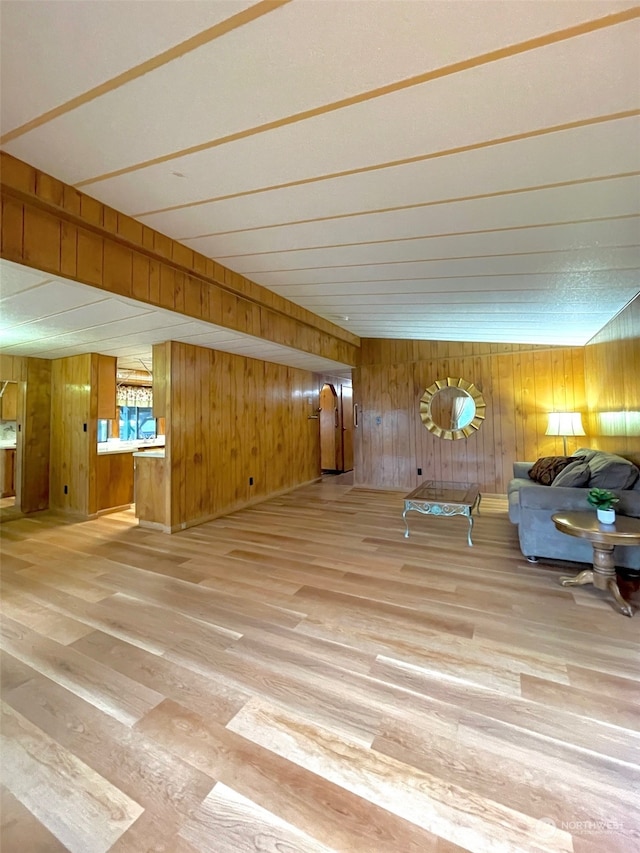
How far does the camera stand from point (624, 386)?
10.3 ft

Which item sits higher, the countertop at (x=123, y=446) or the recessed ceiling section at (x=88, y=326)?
the recessed ceiling section at (x=88, y=326)

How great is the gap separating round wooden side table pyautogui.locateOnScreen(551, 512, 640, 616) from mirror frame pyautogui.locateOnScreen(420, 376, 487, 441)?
288 centimetres

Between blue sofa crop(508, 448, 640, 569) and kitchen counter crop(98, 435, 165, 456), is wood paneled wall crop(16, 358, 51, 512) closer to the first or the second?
kitchen counter crop(98, 435, 165, 456)

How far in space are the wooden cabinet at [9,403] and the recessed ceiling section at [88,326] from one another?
127 centimetres

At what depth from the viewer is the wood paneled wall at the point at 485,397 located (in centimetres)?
491

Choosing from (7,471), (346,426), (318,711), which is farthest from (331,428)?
(318,711)

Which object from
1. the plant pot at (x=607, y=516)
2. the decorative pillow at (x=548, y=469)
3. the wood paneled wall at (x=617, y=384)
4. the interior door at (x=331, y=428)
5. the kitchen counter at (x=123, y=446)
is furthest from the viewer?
the interior door at (x=331, y=428)

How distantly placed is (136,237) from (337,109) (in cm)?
150

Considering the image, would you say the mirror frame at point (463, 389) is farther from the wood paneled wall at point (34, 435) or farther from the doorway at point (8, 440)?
the doorway at point (8, 440)

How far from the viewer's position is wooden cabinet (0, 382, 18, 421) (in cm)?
526

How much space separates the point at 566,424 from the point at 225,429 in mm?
4253

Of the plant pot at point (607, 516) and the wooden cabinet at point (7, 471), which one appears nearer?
the plant pot at point (607, 516)

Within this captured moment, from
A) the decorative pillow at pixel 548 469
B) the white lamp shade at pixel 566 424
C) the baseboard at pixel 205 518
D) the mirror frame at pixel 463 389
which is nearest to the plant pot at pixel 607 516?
the decorative pillow at pixel 548 469

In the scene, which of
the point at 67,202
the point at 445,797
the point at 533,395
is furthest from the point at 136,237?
the point at 533,395
